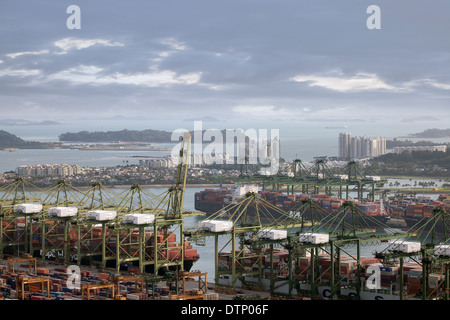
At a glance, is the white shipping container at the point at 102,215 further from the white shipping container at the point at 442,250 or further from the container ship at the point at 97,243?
the white shipping container at the point at 442,250

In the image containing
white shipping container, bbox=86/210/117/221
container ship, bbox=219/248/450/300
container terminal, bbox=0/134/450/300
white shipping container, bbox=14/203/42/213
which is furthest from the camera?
white shipping container, bbox=14/203/42/213

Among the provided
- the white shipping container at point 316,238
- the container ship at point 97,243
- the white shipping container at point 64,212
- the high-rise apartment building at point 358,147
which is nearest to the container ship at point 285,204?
the container ship at point 97,243

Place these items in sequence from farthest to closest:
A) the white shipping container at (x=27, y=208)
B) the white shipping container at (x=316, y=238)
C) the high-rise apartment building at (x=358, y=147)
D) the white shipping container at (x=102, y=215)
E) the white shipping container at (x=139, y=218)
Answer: the high-rise apartment building at (x=358, y=147) < the white shipping container at (x=27, y=208) < the white shipping container at (x=102, y=215) < the white shipping container at (x=139, y=218) < the white shipping container at (x=316, y=238)

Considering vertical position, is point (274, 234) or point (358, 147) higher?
point (358, 147)

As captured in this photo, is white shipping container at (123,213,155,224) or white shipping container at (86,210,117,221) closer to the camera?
white shipping container at (123,213,155,224)

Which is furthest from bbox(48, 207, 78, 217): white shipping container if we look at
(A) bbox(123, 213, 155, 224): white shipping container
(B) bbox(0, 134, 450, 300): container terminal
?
(A) bbox(123, 213, 155, 224): white shipping container

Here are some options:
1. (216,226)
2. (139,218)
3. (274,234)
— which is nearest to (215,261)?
(216,226)

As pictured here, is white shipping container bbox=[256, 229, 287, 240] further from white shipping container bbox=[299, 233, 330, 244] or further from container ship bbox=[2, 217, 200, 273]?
container ship bbox=[2, 217, 200, 273]

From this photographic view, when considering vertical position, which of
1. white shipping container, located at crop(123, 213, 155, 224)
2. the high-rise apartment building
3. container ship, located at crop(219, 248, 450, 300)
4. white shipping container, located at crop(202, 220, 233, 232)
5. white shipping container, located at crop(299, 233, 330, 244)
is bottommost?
container ship, located at crop(219, 248, 450, 300)

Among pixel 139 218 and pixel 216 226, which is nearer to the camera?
pixel 216 226

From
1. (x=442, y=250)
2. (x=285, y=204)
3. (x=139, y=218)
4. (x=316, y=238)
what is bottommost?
(x=285, y=204)

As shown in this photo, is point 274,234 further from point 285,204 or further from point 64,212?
point 285,204
